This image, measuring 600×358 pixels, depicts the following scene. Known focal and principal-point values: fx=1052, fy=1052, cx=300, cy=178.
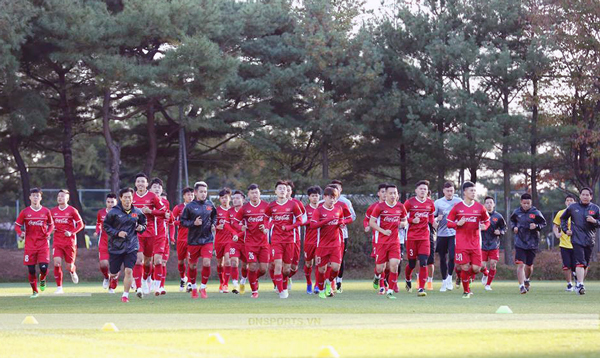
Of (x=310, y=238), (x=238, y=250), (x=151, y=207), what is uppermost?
(x=151, y=207)

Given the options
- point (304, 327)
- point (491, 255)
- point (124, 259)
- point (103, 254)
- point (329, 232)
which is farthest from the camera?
point (103, 254)

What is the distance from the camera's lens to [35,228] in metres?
22.4

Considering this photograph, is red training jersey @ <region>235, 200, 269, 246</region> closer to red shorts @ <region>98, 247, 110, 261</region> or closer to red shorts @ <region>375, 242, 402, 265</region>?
red shorts @ <region>375, 242, 402, 265</region>

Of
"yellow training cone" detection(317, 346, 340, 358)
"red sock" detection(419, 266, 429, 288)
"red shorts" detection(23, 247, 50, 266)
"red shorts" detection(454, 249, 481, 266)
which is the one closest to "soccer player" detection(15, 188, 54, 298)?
"red shorts" detection(23, 247, 50, 266)

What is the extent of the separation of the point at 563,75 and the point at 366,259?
38.1ft

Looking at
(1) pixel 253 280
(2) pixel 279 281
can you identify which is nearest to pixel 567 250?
(2) pixel 279 281

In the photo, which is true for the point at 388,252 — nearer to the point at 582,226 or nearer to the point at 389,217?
the point at 389,217

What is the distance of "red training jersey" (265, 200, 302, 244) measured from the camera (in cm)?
2011

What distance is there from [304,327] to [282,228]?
705cm

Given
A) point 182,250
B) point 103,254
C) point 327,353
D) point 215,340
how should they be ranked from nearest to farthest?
point 327,353 < point 215,340 < point 182,250 < point 103,254

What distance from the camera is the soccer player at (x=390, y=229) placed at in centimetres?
1989

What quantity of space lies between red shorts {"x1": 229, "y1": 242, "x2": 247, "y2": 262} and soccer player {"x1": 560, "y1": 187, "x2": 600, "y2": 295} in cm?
674

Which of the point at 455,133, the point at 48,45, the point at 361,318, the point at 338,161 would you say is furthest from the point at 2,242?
the point at 361,318

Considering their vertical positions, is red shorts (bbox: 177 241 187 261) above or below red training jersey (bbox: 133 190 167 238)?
below
